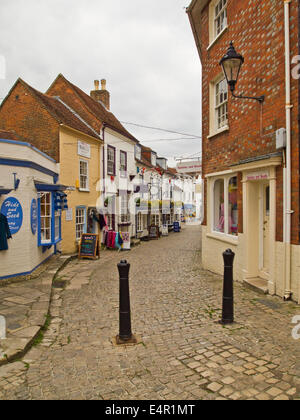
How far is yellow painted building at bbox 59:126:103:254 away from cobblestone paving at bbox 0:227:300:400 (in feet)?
22.6

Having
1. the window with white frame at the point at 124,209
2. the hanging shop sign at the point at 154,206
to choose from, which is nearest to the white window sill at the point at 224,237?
the window with white frame at the point at 124,209

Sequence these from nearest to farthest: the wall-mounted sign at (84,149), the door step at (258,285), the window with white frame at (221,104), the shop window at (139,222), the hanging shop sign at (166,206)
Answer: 1. the door step at (258,285)
2. the window with white frame at (221,104)
3. the wall-mounted sign at (84,149)
4. the shop window at (139,222)
5. the hanging shop sign at (166,206)

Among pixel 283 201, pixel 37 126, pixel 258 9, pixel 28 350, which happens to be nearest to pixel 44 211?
pixel 37 126

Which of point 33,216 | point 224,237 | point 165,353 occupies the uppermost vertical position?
point 33,216

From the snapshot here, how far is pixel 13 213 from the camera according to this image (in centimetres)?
770

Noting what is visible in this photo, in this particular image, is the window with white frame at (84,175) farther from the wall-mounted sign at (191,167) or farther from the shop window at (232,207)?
the shop window at (232,207)

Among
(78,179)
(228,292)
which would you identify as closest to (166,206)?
(78,179)

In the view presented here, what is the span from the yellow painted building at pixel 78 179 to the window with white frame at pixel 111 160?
105cm

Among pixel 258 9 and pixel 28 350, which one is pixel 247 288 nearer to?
pixel 28 350

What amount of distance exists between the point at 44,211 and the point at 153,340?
6.71 m

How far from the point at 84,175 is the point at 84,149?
126 centimetres

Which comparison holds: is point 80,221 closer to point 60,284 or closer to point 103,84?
point 60,284

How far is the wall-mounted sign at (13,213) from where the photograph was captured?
750 centimetres

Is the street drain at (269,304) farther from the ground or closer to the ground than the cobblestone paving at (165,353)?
farther from the ground
